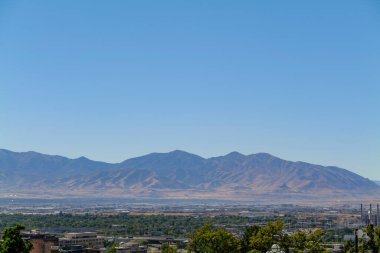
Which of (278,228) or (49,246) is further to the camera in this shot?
(49,246)

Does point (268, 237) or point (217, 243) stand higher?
point (268, 237)

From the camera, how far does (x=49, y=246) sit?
241 feet

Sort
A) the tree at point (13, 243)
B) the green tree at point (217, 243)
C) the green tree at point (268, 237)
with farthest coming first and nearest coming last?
the green tree at point (217, 243) → the green tree at point (268, 237) → the tree at point (13, 243)

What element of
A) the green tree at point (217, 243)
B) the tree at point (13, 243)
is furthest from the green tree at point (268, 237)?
the tree at point (13, 243)

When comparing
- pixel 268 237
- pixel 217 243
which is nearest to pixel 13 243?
pixel 217 243

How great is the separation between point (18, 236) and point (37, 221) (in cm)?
14016

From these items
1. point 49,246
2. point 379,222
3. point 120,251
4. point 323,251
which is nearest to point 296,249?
point 323,251

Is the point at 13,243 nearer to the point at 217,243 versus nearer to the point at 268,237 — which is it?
the point at 217,243

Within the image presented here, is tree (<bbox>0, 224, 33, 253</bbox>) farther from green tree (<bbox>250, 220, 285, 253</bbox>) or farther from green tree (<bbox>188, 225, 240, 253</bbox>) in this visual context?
green tree (<bbox>250, 220, 285, 253</bbox>)

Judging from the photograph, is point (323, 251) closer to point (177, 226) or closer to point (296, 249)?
point (296, 249)

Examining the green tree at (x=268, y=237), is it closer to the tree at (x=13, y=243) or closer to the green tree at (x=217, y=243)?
the green tree at (x=217, y=243)

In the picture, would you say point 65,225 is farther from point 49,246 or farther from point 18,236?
point 18,236

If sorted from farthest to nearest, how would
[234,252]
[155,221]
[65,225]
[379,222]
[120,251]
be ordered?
[155,221], [65,225], [379,222], [120,251], [234,252]

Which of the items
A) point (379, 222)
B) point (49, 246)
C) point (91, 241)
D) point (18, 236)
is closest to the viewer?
point (18, 236)
